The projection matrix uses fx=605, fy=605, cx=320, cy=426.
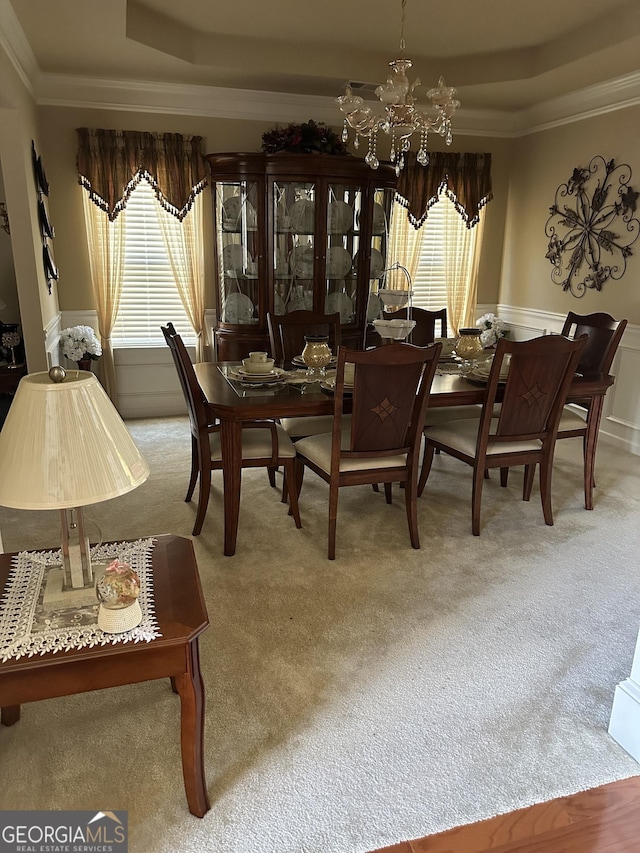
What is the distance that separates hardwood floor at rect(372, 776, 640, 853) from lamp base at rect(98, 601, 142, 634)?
0.85 metres

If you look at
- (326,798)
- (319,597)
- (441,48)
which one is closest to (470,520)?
(319,597)

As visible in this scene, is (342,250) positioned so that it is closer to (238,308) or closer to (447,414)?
(238,308)

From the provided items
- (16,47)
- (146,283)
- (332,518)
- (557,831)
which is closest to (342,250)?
(146,283)

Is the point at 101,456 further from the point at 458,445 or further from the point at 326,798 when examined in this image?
the point at 458,445

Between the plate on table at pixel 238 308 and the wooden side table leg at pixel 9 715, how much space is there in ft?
11.2

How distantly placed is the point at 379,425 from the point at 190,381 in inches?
36.6

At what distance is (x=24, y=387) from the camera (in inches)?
50.9

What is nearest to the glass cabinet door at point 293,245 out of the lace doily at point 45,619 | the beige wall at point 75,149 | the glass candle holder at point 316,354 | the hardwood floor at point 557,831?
the beige wall at point 75,149

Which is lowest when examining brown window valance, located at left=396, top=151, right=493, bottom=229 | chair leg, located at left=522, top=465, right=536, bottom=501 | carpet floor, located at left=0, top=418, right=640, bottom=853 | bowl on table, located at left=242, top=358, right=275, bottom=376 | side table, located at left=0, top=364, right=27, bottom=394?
carpet floor, located at left=0, top=418, right=640, bottom=853

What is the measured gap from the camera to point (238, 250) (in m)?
4.73

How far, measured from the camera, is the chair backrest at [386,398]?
8.49ft

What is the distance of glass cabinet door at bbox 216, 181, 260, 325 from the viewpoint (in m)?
4.62

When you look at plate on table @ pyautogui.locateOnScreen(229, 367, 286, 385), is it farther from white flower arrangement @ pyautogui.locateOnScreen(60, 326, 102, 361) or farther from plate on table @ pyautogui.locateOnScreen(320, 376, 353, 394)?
white flower arrangement @ pyautogui.locateOnScreen(60, 326, 102, 361)

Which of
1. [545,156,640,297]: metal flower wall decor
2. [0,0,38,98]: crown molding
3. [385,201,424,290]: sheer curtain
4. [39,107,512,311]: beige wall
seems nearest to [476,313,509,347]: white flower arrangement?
[545,156,640,297]: metal flower wall decor
